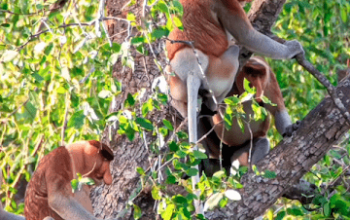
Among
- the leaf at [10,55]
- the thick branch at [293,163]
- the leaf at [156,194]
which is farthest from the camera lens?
the thick branch at [293,163]

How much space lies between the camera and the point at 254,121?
3797mm

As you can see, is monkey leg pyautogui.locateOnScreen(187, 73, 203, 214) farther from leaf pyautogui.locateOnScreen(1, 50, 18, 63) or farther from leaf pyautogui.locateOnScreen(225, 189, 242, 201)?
leaf pyautogui.locateOnScreen(1, 50, 18, 63)

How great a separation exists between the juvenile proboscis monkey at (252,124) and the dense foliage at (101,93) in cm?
9

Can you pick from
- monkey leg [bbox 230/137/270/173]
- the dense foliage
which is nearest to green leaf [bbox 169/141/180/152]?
the dense foliage

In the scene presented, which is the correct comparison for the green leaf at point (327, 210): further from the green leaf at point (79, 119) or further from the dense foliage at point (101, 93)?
the green leaf at point (79, 119)

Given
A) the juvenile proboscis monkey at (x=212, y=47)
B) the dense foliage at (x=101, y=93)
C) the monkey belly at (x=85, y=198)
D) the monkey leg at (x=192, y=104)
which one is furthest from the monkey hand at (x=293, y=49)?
the monkey belly at (x=85, y=198)

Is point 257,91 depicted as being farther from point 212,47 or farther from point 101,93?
point 101,93

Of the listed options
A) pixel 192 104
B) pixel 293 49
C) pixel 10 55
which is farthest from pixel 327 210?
pixel 10 55

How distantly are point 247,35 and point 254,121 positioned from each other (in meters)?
0.58

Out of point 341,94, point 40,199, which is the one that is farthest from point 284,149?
point 40,199

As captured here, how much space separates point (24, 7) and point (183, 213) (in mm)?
1000

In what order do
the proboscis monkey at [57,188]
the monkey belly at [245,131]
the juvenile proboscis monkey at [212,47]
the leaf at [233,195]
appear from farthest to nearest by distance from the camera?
1. the monkey belly at [245,131]
2. the proboscis monkey at [57,188]
3. the juvenile proboscis monkey at [212,47]
4. the leaf at [233,195]

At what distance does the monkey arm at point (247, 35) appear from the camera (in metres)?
3.38

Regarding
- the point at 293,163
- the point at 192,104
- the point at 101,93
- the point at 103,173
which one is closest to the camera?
the point at 101,93
